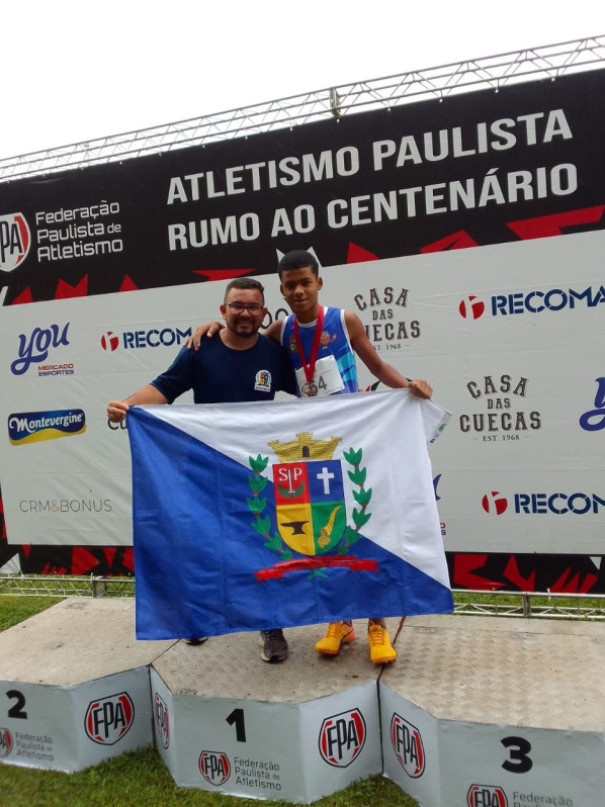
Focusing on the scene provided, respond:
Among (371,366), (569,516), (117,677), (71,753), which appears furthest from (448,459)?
(71,753)

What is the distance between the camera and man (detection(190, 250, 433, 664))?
2.27 meters

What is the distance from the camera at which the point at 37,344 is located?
3.79m

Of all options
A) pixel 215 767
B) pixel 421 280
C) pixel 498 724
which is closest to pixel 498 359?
pixel 421 280

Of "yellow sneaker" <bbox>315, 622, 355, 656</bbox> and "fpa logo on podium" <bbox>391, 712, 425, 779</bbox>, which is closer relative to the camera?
"fpa logo on podium" <bbox>391, 712, 425, 779</bbox>

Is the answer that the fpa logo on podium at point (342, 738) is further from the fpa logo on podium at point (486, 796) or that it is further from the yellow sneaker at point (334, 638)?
the fpa logo on podium at point (486, 796)

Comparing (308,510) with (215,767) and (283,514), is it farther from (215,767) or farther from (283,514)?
(215,767)

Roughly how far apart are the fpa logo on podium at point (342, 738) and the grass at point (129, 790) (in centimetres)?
10

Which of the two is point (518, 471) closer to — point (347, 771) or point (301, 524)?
point (301, 524)

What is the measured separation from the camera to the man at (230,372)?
2330 millimetres

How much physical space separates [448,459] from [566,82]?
1.88 m

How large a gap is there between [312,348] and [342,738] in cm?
139

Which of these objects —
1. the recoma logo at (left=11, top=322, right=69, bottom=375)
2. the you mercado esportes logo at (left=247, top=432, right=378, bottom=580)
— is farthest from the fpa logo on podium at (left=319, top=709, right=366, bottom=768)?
the recoma logo at (left=11, top=322, right=69, bottom=375)

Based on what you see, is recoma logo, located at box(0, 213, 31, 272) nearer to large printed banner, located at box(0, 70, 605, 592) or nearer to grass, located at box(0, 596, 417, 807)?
large printed banner, located at box(0, 70, 605, 592)

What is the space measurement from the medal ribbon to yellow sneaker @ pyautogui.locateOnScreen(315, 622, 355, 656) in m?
0.99
